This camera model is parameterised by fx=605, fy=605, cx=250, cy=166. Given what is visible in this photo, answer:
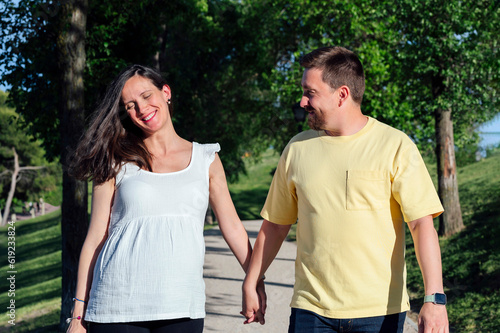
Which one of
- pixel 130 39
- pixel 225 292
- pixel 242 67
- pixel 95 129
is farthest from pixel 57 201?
pixel 95 129

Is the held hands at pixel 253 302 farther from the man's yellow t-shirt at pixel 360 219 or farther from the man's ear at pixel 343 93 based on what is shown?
the man's ear at pixel 343 93

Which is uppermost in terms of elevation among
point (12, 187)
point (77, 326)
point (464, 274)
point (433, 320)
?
point (433, 320)

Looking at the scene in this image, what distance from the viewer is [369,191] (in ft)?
9.55

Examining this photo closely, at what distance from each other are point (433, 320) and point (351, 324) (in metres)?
0.38

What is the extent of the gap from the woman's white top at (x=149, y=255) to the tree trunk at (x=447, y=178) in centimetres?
1224

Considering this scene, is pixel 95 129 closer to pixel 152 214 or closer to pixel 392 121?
pixel 152 214

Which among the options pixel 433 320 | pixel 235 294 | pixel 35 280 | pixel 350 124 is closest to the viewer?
pixel 433 320

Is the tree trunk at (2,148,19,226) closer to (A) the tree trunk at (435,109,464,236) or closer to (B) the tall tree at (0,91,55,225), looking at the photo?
(B) the tall tree at (0,91,55,225)

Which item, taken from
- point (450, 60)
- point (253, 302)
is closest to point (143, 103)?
point (253, 302)

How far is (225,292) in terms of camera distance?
1059 cm

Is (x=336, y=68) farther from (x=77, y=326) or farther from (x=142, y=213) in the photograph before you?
(x=77, y=326)

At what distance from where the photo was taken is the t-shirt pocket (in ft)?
9.55

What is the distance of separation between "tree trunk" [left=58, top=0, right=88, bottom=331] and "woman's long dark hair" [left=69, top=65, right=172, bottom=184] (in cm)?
525

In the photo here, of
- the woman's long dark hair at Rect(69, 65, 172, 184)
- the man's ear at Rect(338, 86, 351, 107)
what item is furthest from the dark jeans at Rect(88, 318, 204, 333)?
the man's ear at Rect(338, 86, 351, 107)
